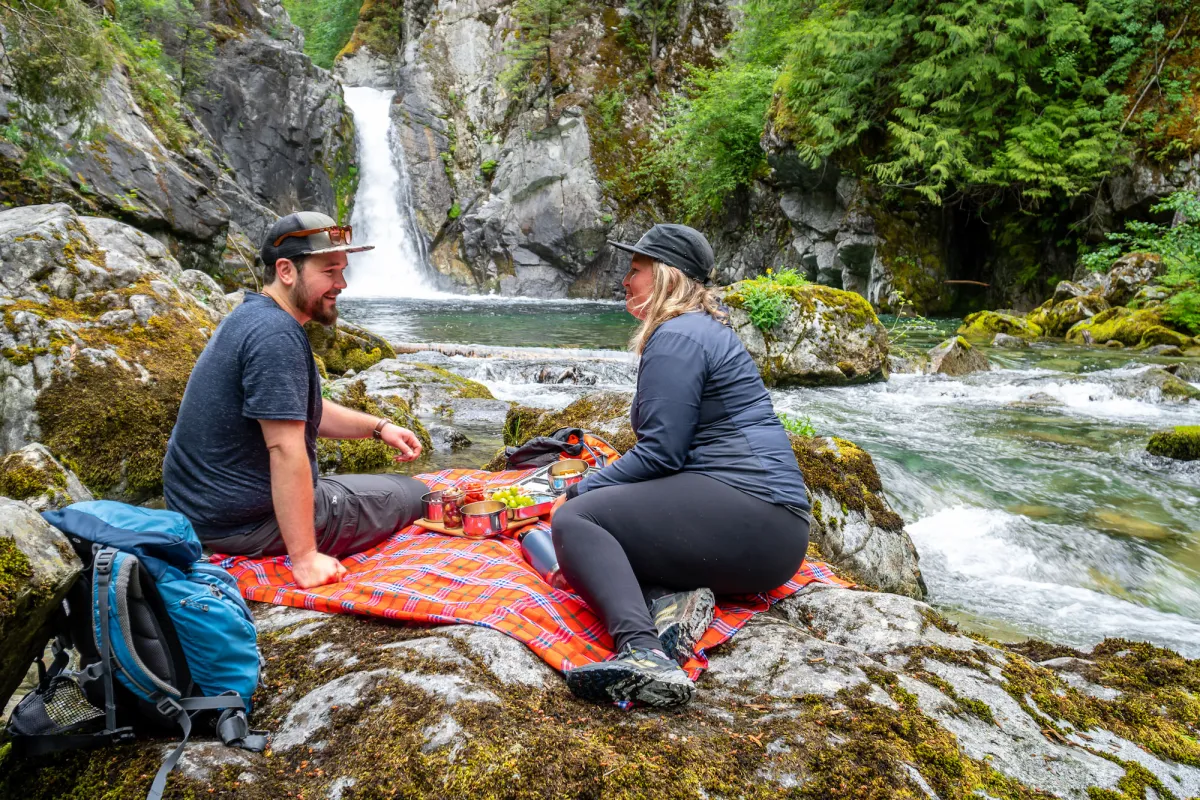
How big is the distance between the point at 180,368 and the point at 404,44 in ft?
134

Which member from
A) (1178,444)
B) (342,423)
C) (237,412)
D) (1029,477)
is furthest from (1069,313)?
(237,412)

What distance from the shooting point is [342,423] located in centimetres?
A: 373

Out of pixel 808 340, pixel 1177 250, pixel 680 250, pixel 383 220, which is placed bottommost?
pixel 808 340

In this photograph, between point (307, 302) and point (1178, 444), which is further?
point (1178, 444)

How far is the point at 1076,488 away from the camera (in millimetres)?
6668

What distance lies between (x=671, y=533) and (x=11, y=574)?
2.02 m

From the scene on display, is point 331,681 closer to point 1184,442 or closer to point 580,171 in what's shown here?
point 1184,442

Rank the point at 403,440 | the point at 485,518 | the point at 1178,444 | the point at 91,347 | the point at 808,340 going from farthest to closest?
the point at 808,340 → the point at 1178,444 → the point at 91,347 → the point at 403,440 → the point at 485,518

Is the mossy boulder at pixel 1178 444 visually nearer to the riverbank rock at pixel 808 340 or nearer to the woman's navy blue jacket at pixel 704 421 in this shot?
the riverbank rock at pixel 808 340

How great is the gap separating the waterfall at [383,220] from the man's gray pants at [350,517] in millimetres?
28795

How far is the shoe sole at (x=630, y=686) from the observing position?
209 centimetres

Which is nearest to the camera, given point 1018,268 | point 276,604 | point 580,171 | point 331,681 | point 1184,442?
point 331,681

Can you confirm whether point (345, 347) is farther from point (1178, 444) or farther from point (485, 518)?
point (1178, 444)

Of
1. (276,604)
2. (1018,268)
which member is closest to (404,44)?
(1018,268)
